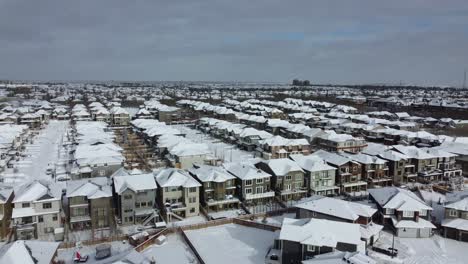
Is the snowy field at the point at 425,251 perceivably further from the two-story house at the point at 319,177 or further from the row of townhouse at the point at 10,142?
the row of townhouse at the point at 10,142

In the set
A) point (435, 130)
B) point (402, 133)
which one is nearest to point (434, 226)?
point (402, 133)

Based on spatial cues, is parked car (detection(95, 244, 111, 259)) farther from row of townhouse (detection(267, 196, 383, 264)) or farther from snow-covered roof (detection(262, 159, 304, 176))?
snow-covered roof (detection(262, 159, 304, 176))

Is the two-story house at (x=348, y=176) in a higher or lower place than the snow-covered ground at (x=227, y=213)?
higher

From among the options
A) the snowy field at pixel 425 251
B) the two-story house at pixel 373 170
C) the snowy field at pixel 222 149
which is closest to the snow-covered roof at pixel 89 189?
the snowy field at pixel 425 251

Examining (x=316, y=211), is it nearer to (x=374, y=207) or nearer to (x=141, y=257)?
(x=374, y=207)

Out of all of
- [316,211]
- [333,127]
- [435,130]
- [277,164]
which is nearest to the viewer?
[316,211]
